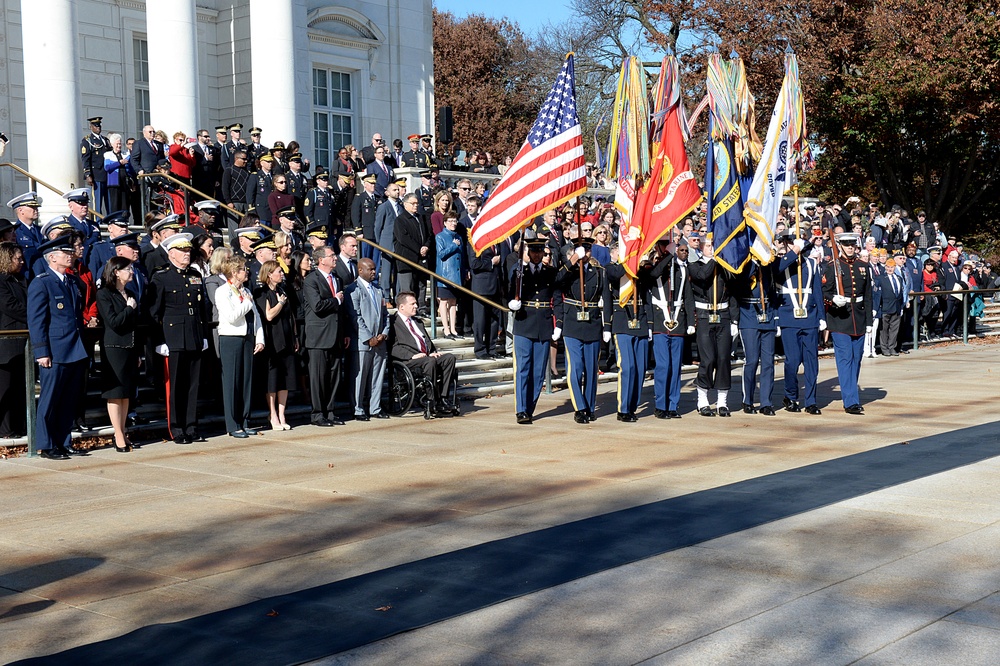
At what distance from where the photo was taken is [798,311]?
14.1 meters

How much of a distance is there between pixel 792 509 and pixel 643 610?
103 inches

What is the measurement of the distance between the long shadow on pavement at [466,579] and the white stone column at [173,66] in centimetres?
1625

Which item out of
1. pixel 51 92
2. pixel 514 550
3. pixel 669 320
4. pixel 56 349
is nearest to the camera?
pixel 514 550

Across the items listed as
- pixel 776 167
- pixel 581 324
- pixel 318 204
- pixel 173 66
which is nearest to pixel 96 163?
pixel 318 204

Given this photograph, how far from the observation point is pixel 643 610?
19.5 ft

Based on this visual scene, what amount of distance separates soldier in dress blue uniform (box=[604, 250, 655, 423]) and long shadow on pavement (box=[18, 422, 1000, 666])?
12.5ft

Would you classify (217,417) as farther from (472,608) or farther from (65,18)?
(65,18)

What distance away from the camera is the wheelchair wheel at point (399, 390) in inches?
555

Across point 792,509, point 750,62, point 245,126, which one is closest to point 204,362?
point 792,509

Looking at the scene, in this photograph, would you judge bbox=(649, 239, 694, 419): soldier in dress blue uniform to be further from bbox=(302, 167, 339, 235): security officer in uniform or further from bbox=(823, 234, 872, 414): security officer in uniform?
bbox=(302, 167, 339, 235): security officer in uniform

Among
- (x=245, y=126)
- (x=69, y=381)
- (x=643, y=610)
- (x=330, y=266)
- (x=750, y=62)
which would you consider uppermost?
(x=750, y=62)

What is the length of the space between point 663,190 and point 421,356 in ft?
11.1

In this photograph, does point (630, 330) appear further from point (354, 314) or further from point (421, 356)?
point (354, 314)

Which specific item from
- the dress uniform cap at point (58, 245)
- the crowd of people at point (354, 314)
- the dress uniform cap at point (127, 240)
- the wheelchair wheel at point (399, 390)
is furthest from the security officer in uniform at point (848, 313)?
the dress uniform cap at point (58, 245)
